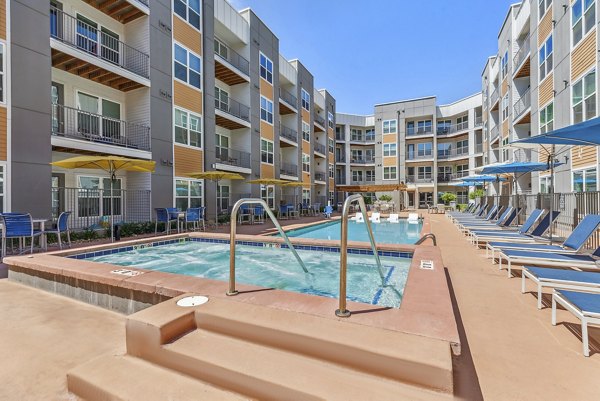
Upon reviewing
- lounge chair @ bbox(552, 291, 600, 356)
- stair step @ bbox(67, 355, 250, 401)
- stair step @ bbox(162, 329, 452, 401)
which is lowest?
stair step @ bbox(67, 355, 250, 401)

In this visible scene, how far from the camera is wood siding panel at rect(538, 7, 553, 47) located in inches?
571

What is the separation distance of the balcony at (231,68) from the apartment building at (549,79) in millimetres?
16693

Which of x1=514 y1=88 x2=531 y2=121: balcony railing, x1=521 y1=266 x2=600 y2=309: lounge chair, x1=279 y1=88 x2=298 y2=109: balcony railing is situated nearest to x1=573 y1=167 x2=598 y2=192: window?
x1=514 y1=88 x2=531 y2=121: balcony railing

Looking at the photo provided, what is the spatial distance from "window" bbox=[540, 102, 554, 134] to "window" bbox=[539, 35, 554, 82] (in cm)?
181

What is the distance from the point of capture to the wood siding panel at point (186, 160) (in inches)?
574

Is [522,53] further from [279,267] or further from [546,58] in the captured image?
[279,267]

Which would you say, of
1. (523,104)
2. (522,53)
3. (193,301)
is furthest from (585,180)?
(193,301)

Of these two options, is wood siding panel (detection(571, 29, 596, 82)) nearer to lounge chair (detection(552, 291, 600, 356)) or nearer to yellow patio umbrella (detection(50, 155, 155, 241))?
lounge chair (detection(552, 291, 600, 356))

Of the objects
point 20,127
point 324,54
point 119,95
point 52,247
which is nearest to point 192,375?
point 52,247

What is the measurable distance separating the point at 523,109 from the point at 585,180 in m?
9.31

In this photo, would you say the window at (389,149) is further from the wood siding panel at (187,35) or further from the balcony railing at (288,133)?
the wood siding panel at (187,35)

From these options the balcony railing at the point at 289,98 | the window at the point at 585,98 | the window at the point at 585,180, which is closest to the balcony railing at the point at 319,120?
the balcony railing at the point at 289,98

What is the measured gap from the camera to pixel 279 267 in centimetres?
672

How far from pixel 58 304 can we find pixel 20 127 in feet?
26.2
